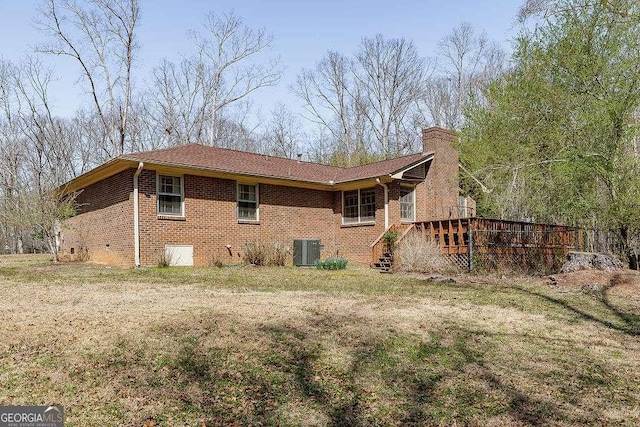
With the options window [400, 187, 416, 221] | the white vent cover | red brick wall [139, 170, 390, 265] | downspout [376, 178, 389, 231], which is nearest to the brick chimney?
window [400, 187, 416, 221]

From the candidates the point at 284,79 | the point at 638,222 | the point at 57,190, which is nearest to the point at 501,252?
the point at 638,222

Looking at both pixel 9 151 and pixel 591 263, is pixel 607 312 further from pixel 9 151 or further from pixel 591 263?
pixel 9 151

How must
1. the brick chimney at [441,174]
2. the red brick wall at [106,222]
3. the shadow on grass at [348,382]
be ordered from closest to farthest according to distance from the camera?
the shadow on grass at [348,382] < the red brick wall at [106,222] < the brick chimney at [441,174]

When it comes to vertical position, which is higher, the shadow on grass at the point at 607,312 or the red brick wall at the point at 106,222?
the red brick wall at the point at 106,222

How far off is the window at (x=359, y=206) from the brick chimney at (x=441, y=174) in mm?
2202

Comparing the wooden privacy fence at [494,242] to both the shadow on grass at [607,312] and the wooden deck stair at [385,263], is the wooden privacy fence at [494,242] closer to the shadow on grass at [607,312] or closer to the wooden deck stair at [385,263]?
the wooden deck stair at [385,263]

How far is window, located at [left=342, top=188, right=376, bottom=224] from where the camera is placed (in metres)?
16.8

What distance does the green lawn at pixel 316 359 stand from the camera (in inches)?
135

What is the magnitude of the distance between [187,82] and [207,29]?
4.34 m

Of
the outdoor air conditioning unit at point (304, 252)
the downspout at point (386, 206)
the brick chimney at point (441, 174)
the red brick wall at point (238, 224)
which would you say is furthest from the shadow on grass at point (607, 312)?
the brick chimney at point (441, 174)

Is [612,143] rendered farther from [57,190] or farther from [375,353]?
[57,190]

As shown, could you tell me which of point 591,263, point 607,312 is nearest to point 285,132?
point 591,263

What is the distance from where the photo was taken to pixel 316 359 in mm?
4508

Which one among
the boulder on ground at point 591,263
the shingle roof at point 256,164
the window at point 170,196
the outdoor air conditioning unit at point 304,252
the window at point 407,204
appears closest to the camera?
the boulder on ground at point 591,263
